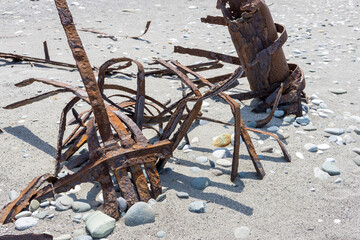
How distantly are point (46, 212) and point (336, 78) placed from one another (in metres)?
3.96

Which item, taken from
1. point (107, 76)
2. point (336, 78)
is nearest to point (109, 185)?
point (107, 76)

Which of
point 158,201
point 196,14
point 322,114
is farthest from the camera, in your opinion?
point 196,14

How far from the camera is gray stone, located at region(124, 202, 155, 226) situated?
210cm

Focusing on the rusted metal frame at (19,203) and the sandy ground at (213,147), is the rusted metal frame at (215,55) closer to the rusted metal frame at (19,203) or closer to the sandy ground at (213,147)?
the sandy ground at (213,147)

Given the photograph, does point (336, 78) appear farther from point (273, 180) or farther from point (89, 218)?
point (89, 218)

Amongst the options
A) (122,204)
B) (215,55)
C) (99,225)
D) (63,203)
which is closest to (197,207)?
(122,204)

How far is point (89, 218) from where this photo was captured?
6.90 ft

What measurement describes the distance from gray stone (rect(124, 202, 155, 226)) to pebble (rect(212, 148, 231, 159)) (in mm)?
941

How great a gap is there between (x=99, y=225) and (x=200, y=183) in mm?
728

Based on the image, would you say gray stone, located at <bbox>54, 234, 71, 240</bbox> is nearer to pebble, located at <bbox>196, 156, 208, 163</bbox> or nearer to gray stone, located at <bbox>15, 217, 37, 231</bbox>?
gray stone, located at <bbox>15, 217, 37, 231</bbox>

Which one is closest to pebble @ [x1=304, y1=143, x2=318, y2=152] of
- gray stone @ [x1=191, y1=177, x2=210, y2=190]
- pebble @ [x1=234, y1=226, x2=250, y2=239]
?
gray stone @ [x1=191, y1=177, x2=210, y2=190]

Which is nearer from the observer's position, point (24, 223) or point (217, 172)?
point (24, 223)

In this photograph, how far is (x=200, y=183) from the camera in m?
2.48

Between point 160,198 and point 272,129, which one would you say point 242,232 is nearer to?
point 160,198
